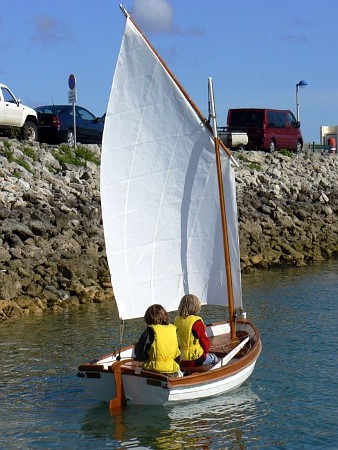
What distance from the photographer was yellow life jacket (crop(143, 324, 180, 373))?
1293cm

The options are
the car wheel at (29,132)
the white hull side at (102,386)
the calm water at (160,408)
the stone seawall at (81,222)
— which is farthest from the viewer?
the car wheel at (29,132)

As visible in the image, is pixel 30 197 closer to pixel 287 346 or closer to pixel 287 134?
pixel 287 346

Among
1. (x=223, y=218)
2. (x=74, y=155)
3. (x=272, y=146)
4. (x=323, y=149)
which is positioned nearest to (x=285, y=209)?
(x=272, y=146)

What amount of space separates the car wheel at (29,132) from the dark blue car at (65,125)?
43.9 inches

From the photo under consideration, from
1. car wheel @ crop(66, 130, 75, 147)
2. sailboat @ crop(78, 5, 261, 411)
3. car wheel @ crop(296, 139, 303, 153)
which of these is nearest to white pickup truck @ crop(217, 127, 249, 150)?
car wheel @ crop(296, 139, 303, 153)

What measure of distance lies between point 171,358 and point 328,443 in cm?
227

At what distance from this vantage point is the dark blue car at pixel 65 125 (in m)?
31.9

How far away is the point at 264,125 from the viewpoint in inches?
1547

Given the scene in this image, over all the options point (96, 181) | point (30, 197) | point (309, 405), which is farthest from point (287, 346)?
point (96, 181)

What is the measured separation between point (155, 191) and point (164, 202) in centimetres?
23

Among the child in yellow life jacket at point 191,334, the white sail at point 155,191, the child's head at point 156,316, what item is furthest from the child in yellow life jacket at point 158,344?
the white sail at point 155,191

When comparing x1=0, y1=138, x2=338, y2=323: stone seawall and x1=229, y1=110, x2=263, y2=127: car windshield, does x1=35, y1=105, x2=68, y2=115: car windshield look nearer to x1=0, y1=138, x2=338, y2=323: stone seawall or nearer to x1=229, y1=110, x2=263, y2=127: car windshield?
x1=0, y1=138, x2=338, y2=323: stone seawall

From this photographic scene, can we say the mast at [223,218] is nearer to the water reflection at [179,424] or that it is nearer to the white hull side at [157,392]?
the water reflection at [179,424]

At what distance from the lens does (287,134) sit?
4109 cm
